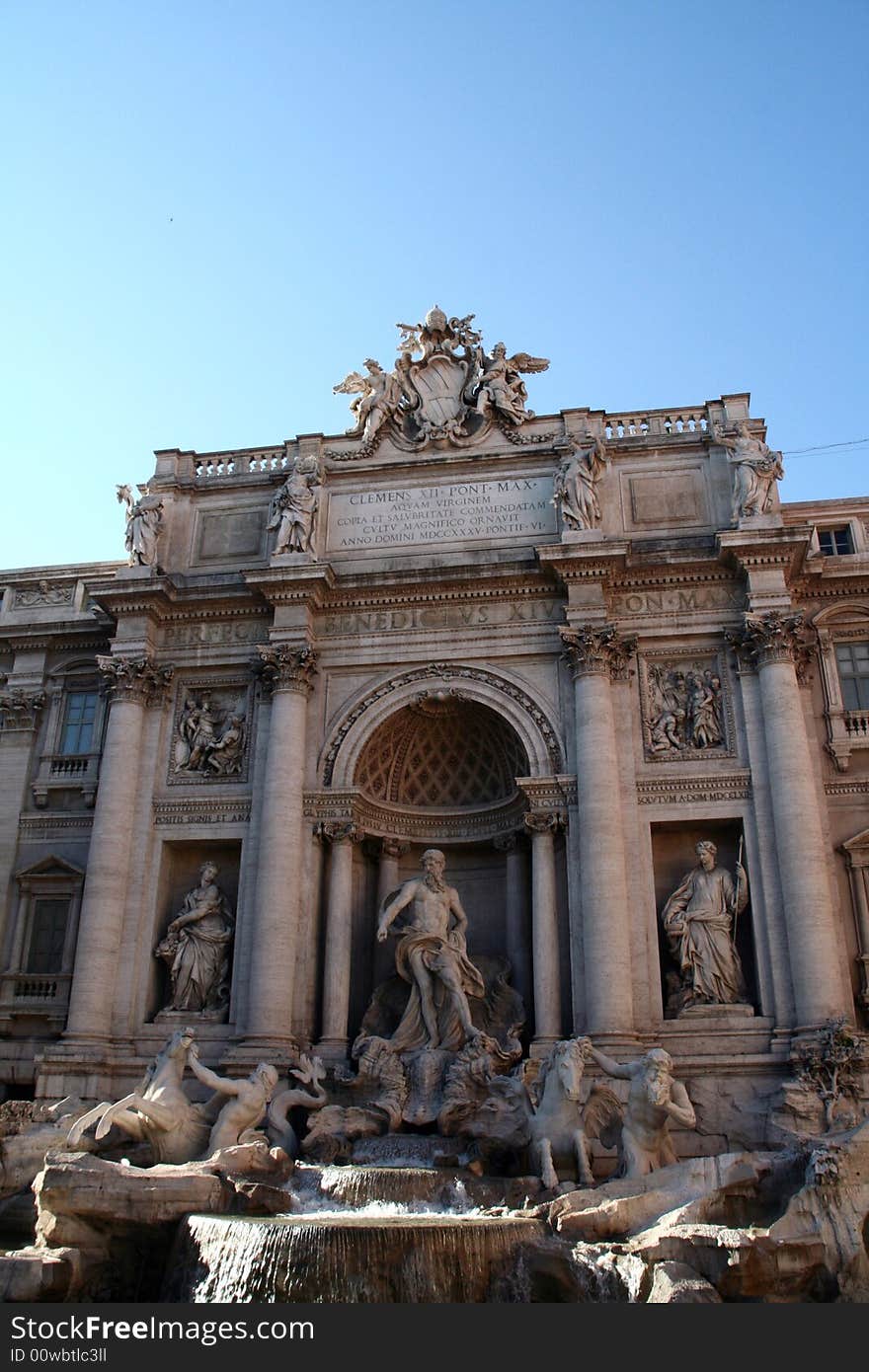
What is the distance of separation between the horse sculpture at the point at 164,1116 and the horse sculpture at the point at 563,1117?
4.62 meters

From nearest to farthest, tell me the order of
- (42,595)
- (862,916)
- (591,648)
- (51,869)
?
(862,916), (591,648), (51,869), (42,595)

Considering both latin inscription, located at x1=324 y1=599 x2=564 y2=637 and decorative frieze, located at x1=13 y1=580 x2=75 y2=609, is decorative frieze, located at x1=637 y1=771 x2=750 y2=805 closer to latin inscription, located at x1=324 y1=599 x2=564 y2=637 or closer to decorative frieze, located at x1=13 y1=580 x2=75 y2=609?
latin inscription, located at x1=324 y1=599 x2=564 y2=637

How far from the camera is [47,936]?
22.4 m

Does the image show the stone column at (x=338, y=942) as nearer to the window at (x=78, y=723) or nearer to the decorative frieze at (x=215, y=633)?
the decorative frieze at (x=215, y=633)

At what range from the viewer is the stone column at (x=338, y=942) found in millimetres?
19750

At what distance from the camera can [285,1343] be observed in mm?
9242

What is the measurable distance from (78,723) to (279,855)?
6221 mm

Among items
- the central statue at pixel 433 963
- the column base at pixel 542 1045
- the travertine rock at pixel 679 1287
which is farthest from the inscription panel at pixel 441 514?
the travertine rock at pixel 679 1287

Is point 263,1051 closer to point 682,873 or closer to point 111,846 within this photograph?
point 111,846

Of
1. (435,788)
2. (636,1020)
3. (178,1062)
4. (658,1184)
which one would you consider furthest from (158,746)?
(658,1184)

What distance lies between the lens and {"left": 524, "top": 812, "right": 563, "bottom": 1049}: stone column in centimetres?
1897

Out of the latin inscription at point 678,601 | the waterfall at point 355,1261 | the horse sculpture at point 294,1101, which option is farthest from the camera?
the latin inscription at point 678,601

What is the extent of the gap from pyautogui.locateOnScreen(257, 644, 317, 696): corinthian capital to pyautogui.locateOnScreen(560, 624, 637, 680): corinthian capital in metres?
4.73

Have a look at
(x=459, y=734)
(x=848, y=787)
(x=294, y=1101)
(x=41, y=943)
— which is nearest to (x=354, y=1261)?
(x=294, y=1101)
